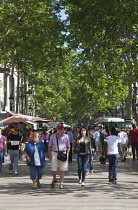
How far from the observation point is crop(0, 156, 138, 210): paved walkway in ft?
28.4

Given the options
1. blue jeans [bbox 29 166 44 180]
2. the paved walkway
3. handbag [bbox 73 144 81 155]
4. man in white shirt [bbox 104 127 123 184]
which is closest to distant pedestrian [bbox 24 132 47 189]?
blue jeans [bbox 29 166 44 180]

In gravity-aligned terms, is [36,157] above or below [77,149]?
below

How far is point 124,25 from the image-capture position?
83.4 feet

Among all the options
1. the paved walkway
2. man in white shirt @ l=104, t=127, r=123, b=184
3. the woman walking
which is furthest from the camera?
man in white shirt @ l=104, t=127, r=123, b=184

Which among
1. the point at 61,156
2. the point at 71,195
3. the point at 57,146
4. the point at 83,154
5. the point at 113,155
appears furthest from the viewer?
the point at 113,155

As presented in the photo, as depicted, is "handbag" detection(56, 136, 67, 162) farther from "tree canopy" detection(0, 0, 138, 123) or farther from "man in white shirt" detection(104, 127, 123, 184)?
"tree canopy" detection(0, 0, 138, 123)

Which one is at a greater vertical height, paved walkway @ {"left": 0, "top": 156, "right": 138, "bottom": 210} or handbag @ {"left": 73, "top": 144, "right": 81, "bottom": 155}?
handbag @ {"left": 73, "top": 144, "right": 81, "bottom": 155}

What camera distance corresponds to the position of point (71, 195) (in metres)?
10.1

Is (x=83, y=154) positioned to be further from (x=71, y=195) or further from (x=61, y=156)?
(x=71, y=195)

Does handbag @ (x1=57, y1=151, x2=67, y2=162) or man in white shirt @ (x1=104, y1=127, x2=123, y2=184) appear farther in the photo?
man in white shirt @ (x1=104, y1=127, x2=123, y2=184)

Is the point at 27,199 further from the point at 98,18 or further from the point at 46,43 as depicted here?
the point at 46,43

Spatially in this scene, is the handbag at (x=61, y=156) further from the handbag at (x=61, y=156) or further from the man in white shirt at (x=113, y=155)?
the man in white shirt at (x=113, y=155)

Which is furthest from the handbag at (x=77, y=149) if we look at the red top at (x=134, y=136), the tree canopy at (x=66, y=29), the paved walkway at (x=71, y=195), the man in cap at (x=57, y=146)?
the tree canopy at (x=66, y=29)

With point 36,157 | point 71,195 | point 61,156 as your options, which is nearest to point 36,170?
point 36,157
